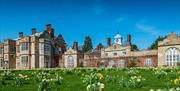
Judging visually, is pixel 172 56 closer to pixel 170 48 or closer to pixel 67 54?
pixel 170 48

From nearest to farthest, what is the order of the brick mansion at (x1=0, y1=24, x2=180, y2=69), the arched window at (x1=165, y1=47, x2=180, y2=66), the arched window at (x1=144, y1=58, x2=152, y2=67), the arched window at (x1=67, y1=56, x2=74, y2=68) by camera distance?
the arched window at (x1=165, y1=47, x2=180, y2=66) → the brick mansion at (x1=0, y1=24, x2=180, y2=69) → the arched window at (x1=144, y1=58, x2=152, y2=67) → the arched window at (x1=67, y1=56, x2=74, y2=68)

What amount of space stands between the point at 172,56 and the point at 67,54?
21187 mm

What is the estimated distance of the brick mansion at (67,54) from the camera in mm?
49500

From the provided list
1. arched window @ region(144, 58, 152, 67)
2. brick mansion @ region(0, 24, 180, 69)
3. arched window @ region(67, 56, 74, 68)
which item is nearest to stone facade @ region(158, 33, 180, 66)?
brick mansion @ region(0, 24, 180, 69)

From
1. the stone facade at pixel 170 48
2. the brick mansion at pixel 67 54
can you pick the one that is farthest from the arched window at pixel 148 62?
the stone facade at pixel 170 48

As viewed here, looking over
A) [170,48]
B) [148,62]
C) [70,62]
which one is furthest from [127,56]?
[70,62]

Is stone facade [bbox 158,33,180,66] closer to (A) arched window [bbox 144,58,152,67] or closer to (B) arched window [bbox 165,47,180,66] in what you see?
(B) arched window [bbox 165,47,180,66]

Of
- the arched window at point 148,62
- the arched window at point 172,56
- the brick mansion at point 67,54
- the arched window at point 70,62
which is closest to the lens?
the arched window at point 172,56

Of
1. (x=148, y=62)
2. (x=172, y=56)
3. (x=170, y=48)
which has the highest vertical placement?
(x=170, y=48)

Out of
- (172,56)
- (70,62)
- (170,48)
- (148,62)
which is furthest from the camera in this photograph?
(70,62)

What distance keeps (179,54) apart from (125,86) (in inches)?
1470

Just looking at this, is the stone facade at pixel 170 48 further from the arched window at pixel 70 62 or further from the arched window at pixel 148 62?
the arched window at pixel 70 62

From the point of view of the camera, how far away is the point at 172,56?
48219 mm

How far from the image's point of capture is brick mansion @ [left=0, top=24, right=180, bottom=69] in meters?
49.5
